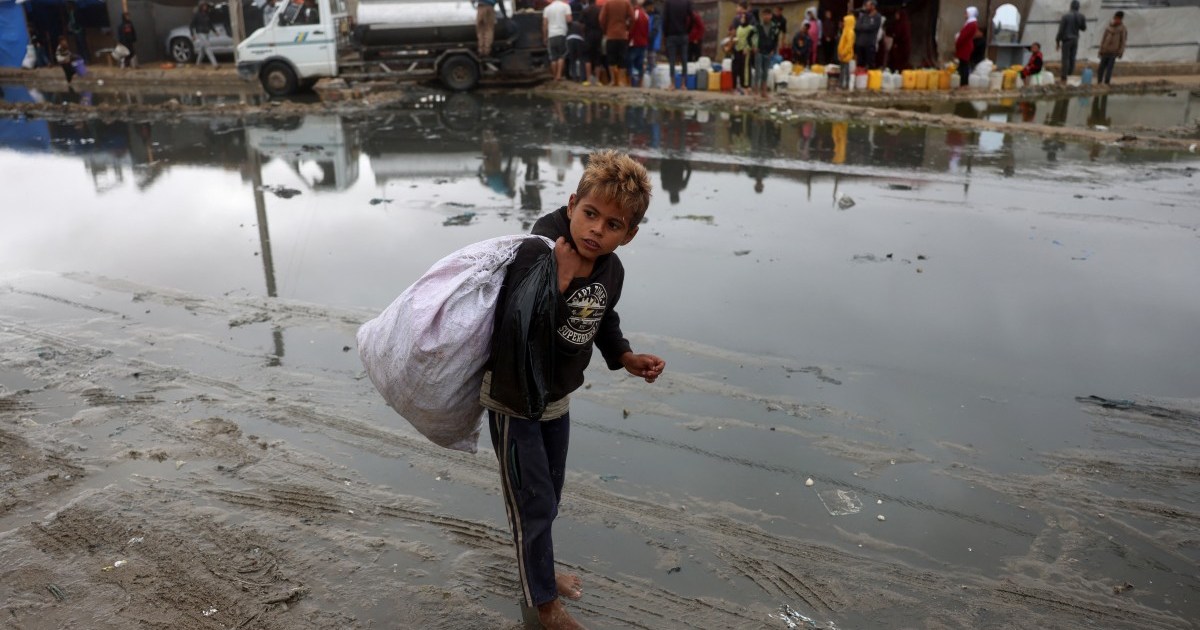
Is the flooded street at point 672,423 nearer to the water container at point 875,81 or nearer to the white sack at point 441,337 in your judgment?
the white sack at point 441,337

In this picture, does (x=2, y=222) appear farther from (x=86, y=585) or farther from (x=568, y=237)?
(x=568, y=237)

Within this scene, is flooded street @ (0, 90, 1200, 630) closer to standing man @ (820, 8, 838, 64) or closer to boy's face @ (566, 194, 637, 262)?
boy's face @ (566, 194, 637, 262)

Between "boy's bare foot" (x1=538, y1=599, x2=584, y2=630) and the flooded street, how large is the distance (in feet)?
0.47

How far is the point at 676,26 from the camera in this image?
1770 centimetres

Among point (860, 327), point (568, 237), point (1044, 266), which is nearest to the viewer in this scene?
point (568, 237)

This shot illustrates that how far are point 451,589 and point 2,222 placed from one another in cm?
746

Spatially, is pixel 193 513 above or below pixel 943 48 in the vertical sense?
below

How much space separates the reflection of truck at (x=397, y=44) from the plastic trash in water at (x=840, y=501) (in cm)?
1627

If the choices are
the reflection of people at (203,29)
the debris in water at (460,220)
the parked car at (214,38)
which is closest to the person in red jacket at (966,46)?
the debris in water at (460,220)

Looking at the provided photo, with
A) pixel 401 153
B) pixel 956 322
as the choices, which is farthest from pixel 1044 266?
pixel 401 153

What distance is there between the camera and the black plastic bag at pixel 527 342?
2494 millimetres

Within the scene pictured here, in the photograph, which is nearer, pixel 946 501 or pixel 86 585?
pixel 86 585

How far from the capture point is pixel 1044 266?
6.86 meters

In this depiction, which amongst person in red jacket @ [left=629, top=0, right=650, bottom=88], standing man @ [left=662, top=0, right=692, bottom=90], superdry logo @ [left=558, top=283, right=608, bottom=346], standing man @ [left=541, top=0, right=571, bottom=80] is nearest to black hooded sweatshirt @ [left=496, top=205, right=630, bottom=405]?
superdry logo @ [left=558, top=283, right=608, bottom=346]
